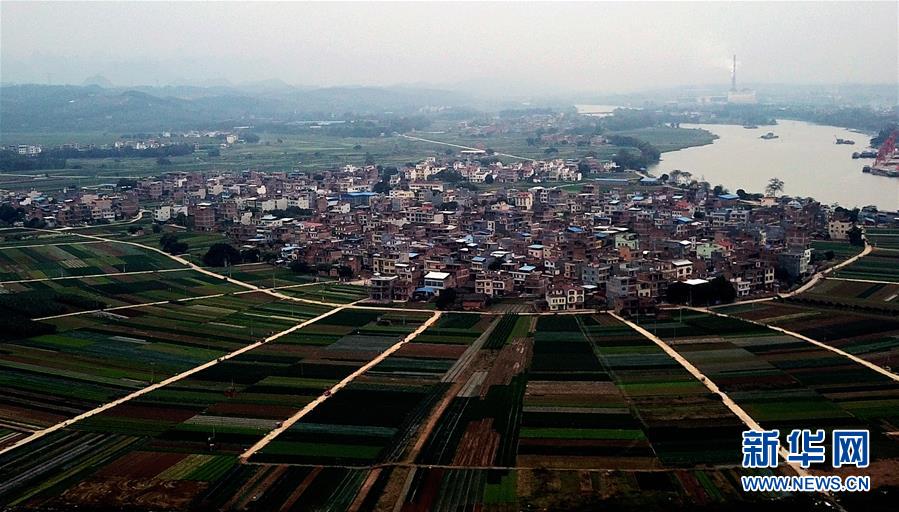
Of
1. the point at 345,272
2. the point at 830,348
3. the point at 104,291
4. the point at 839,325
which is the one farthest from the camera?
the point at 345,272

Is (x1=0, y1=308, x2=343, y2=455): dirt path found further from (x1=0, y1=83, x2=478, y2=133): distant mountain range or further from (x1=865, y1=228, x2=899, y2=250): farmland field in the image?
(x1=0, y1=83, x2=478, y2=133): distant mountain range

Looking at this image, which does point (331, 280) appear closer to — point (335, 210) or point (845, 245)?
point (335, 210)

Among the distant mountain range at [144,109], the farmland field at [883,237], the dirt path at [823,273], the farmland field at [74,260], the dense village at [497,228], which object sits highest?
the distant mountain range at [144,109]

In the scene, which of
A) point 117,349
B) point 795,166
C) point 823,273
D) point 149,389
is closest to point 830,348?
point 823,273

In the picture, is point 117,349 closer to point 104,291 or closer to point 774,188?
point 104,291

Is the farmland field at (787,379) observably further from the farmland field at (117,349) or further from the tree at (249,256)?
the tree at (249,256)

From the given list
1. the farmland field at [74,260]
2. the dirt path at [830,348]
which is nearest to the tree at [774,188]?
the dirt path at [830,348]

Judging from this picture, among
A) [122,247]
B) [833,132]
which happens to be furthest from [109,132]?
[833,132]

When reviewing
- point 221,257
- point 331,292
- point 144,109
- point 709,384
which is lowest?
point 331,292
